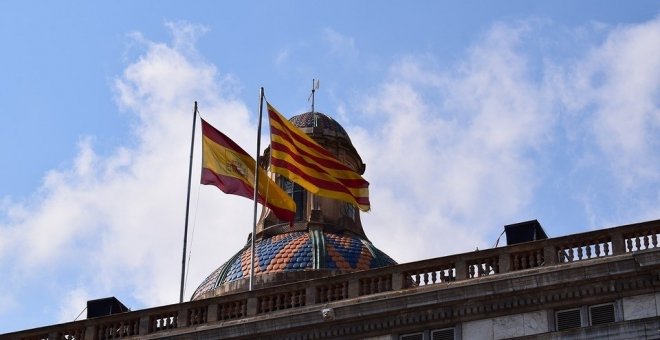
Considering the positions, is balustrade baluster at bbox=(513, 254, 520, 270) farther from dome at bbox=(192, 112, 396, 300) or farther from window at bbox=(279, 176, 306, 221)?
window at bbox=(279, 176, 306, 221)

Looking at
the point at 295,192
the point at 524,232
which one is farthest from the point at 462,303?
the point at 295,192

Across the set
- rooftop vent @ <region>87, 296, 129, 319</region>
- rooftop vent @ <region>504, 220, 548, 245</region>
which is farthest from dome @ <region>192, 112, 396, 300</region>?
rooftop vent @ <region>504, 220, 548, 245</region>

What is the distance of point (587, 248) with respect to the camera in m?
42.2

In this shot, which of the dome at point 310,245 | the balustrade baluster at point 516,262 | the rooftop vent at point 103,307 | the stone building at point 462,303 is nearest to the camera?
the stone building at point 462,303

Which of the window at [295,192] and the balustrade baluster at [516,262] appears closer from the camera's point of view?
the balustrade baluster at [516,262]

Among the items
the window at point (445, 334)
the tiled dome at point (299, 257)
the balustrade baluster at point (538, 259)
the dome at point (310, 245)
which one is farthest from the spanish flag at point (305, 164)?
the tiled dome at point (299, 257)

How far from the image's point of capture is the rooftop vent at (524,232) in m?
47.9

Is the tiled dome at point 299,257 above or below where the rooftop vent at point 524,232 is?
above

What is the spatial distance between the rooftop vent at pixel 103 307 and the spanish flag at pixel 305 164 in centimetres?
682

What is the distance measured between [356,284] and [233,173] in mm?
11744

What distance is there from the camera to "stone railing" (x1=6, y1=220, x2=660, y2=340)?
4212cm

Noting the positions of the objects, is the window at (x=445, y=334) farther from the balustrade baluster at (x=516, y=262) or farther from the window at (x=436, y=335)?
the balustrade baluster at (x=516, y=262)

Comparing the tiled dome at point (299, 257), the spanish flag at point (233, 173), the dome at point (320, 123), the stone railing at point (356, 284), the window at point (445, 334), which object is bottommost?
the window at point (445, 334)

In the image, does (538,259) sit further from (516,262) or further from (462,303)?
(462,303)
